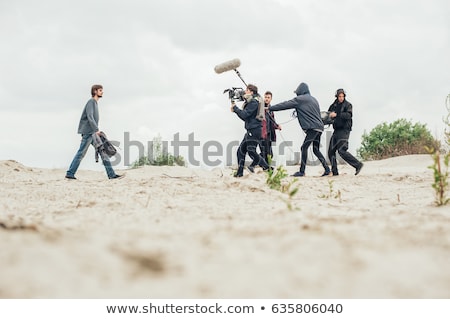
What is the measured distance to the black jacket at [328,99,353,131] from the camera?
10.1 m

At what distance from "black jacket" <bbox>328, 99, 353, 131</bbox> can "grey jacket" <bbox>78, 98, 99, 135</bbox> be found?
15.3 ft

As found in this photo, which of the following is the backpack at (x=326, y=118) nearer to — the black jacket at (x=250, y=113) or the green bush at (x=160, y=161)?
the black jacket at (x=250, y=113)

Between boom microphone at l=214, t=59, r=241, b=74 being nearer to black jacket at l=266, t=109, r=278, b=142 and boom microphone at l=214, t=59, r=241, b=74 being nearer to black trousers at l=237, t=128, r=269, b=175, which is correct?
black jacket at l=266, t=109, r=278, b=142

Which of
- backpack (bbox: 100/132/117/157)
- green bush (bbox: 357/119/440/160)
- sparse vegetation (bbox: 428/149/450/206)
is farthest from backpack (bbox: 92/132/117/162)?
green bush (bbox: 357/119/440/160)

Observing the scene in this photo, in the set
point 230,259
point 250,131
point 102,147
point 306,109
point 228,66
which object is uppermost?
point 228,66

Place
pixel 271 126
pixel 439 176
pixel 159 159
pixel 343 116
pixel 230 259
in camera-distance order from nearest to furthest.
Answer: pixel 230 259
pixel 439 176
pixel 343 116
pixel 271 126
pixel 159 159

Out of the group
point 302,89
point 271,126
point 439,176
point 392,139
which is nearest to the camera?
point 439,176

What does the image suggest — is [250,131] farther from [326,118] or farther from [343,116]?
[343,116]

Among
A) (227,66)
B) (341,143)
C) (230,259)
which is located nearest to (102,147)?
(227,66)

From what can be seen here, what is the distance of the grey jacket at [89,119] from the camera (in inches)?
354

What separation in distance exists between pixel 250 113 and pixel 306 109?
1.28 meters

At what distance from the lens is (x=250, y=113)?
9.42 m

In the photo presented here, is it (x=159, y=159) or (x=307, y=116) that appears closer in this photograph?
(x=307, y=116)
